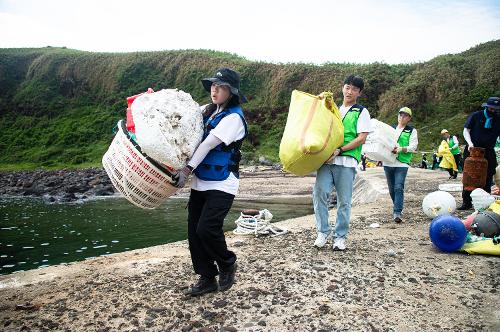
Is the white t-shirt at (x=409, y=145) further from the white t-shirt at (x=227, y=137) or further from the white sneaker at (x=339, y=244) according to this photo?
the white t-shirt at (x=227, y=137)

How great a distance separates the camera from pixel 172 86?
51312mm

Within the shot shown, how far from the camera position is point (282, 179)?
22.7m

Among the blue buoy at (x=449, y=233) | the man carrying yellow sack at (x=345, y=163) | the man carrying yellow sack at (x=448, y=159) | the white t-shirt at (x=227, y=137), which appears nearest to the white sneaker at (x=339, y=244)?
the man carrying yellow sack at (x=345, y=163)

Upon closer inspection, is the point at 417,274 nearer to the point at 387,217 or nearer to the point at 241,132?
the point at 241,132

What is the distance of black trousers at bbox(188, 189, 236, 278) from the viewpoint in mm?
4051

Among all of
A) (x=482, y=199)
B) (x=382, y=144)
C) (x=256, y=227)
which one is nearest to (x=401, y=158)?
(x=382, y=144)

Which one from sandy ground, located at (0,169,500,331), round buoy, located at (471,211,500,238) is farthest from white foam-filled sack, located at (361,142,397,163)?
round buoy, located at (471,211,500,238)

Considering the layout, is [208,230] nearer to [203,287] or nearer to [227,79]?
[203,287]

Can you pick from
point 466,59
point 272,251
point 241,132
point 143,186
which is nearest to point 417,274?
point 272,251

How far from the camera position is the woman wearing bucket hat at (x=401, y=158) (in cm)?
764

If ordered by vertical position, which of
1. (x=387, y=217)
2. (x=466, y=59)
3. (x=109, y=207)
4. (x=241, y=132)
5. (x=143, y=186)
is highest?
(x=466, y=59)

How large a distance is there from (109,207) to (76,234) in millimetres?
5474

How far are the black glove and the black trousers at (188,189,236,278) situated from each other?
0.31m

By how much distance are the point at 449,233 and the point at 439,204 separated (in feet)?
7.07
